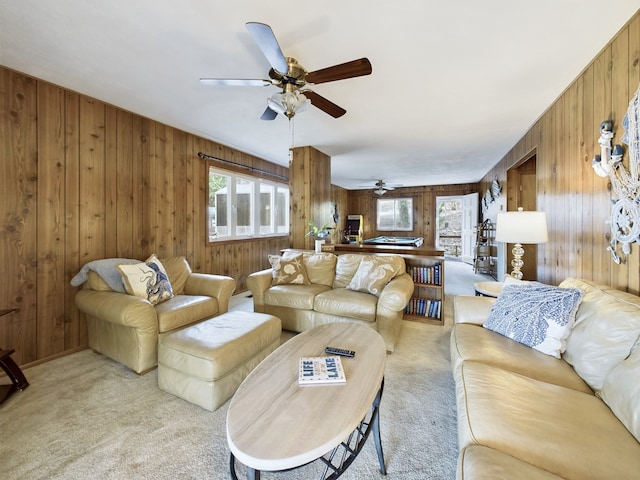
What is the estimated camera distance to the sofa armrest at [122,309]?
1993 mm

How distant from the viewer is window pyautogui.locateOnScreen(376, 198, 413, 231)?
9.18 meters

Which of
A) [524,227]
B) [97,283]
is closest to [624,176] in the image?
[524,227]

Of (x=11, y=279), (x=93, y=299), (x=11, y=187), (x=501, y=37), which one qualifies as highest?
(x=501, y=37)

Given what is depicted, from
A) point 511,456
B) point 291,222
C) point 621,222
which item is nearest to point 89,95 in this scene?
point 291,222

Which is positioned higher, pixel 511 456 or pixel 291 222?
pixel 291 222

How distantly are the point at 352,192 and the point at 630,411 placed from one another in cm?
923

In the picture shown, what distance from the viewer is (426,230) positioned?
887cm

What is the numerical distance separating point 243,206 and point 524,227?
3.98 meters

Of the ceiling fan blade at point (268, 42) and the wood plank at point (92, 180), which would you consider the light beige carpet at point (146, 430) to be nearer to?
the wood plank at point (92, 180)

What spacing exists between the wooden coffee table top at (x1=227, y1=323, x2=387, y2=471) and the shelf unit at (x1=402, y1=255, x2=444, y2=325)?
1.96 meters

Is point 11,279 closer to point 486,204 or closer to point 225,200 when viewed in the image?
point 225,200

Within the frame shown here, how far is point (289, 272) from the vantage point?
3.14 meters

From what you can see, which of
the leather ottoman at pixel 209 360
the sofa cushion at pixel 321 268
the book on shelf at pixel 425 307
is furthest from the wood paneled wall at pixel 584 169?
the leather ottoman at pixel 209 360

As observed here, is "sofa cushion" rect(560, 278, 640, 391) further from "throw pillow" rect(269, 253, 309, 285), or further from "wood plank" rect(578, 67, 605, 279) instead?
"throw pillow" rect(269, 253, 309, 285)
